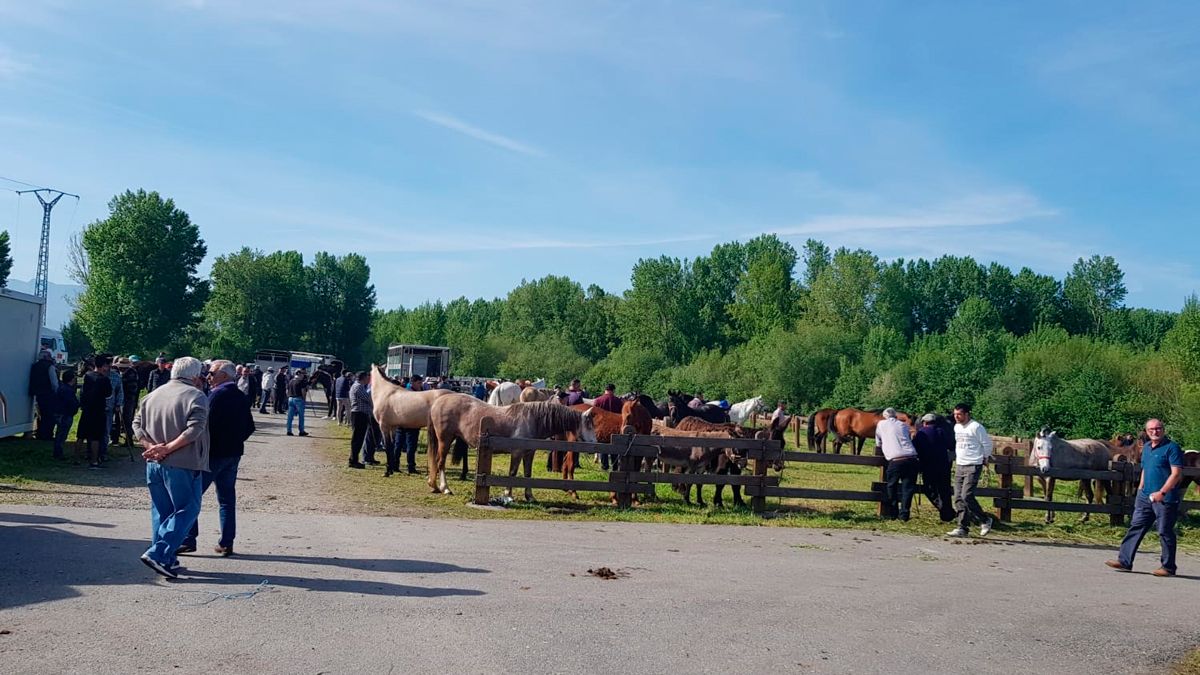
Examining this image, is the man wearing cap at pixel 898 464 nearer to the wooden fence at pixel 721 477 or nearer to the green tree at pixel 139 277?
the wooden fence at pixel 721 477

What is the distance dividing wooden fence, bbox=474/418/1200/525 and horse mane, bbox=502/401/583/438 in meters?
0.71

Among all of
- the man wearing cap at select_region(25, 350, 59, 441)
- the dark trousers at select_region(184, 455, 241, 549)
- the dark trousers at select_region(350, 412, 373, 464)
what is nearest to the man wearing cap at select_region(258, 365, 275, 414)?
the man wearing cap at select_region(25, 350, 59, 441)

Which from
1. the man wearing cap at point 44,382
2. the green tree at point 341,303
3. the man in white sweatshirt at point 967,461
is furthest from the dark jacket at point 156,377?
the green tree at point 341,303

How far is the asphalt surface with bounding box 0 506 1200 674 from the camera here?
5.98 m

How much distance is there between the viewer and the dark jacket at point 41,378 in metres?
16.5

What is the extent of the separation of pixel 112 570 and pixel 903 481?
1096 cm

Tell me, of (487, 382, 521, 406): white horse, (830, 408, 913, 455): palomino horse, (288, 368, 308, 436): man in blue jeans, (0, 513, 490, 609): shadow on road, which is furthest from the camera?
(830, 408, 913, 455): palomino horse

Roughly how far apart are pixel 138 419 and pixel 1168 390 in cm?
3860

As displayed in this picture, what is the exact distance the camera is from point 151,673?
209 inches

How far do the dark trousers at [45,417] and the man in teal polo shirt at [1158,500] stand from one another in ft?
58.4

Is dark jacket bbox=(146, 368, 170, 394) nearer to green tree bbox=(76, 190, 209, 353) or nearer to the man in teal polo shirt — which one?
the man in teal polo shirt

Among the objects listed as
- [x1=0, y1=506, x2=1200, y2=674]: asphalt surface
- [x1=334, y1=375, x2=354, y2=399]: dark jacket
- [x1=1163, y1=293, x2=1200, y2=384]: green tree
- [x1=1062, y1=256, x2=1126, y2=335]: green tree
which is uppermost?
[x1=1062, y1=256, x2=1126, y2=335]: green tree

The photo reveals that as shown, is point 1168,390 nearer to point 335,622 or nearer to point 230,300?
point 335,622

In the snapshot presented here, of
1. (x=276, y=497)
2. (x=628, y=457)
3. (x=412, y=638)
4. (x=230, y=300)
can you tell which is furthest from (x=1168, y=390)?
(x=230, y=300)
